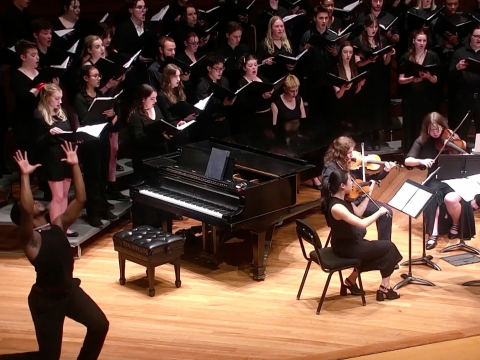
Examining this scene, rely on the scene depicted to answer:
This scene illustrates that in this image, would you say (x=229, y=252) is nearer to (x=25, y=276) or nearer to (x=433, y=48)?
(x=25, y=276)

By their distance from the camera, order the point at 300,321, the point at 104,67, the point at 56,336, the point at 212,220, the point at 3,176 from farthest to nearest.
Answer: the point at 3,176 → the point at 104,67 → the point at 212,220 → the point at 300,321 → the point at 56,336

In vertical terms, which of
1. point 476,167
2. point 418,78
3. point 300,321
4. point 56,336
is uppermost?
point 418,78

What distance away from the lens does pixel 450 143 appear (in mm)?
6859

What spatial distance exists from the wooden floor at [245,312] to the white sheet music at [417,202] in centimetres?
64

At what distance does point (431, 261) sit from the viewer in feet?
21.6

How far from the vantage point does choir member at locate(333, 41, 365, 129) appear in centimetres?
789

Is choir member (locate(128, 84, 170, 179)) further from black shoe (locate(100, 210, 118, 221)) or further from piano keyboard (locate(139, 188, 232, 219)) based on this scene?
black shoe (locate(100, 210, 118, 221))

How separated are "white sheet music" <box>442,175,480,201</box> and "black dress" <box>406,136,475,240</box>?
53 cm

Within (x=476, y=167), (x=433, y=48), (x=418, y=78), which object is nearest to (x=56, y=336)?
(x=476, y=167)

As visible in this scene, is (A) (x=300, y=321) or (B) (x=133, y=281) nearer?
(A) (x=300, y=321)

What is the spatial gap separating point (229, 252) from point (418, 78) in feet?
9.09

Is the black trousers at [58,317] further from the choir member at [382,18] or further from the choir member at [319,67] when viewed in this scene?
the choir member at [382,18]

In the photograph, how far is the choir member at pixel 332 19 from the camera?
8.46 meters

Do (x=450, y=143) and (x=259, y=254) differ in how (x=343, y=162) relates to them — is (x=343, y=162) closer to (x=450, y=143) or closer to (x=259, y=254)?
(x=259, y=254)
